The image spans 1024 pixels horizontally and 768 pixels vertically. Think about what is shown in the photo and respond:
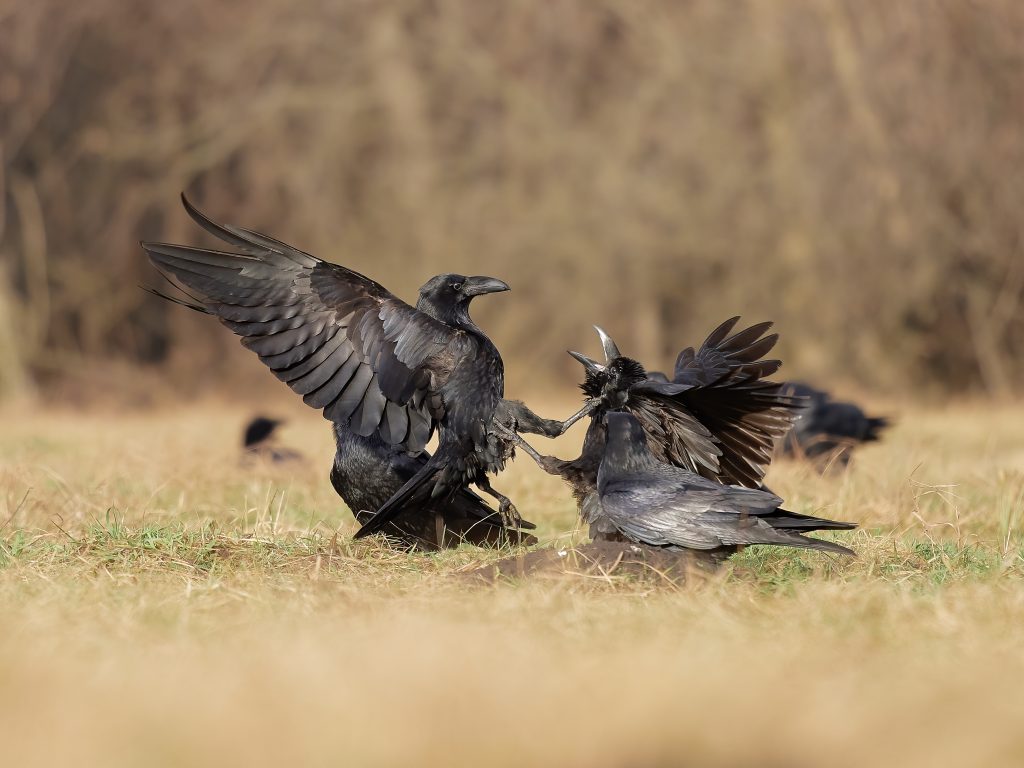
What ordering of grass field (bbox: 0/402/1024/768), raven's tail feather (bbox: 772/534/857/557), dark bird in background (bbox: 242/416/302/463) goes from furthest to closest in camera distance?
dark bird in background (bbox: 242/416/302/463) → raven's tail feather (bbox: 772/534/857/557) → grass field (bbox: 0/402/1024/768)

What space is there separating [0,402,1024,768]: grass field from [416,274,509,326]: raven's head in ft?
3.25

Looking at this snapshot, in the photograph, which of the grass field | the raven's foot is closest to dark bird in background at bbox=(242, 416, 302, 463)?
the grass field

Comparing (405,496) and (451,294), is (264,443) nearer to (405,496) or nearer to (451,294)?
(451,294)

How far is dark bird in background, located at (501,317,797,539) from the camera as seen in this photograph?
190 inches

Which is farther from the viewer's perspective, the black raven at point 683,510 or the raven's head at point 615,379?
the raven's head at point 615,379

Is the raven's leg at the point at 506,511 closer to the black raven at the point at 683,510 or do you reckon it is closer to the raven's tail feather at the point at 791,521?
the black raven at the point at 683,510

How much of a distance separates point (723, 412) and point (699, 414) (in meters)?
0.09

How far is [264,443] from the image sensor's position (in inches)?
331

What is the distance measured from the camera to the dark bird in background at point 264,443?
7785mm

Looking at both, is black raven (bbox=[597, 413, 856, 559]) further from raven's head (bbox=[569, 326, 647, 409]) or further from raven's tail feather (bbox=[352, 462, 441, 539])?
raven's tail feather (bbox=[352, 462, 441, 539])

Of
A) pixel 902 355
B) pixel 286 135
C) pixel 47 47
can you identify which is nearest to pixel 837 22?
pixel 902 355

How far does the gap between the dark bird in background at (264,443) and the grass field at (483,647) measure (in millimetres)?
1574

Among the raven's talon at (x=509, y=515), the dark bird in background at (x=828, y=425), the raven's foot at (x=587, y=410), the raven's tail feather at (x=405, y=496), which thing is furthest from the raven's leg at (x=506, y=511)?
the dark bird in background at (x=828, y=425)

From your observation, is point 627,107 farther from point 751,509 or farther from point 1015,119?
point 751,509
